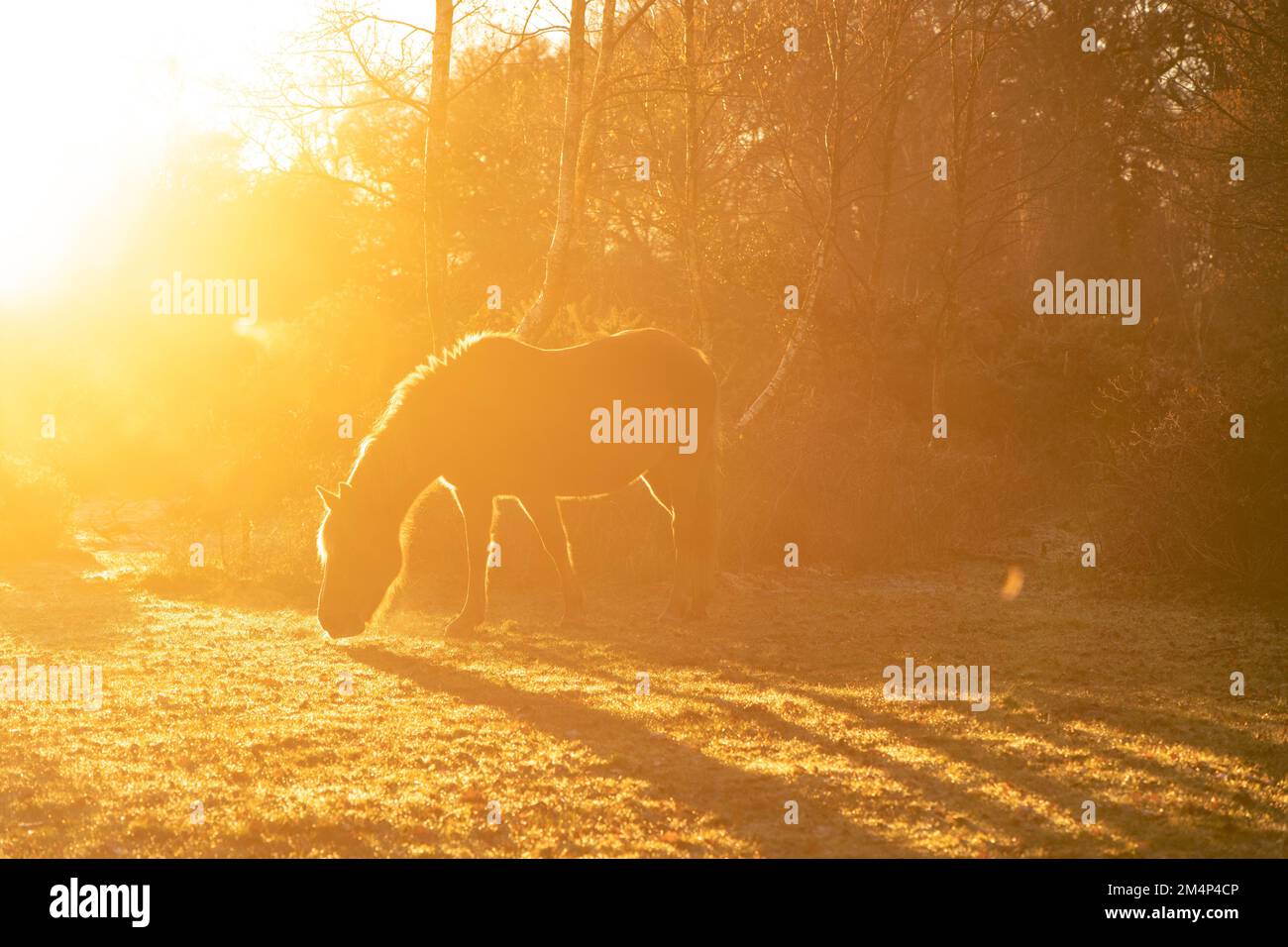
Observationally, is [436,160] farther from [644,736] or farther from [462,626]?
[644,736]

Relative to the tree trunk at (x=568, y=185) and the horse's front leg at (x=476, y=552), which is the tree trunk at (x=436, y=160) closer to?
the tree trunk at (x=568, y=185)

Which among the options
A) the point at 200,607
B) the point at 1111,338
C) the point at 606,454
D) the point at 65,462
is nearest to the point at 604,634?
the point at 606,454

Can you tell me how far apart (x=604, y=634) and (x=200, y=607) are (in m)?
4.36

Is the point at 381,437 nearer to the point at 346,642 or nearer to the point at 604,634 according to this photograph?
the point at 346,642

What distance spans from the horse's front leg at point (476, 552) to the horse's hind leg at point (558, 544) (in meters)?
0.48

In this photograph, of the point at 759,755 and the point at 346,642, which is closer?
the point at 759,755

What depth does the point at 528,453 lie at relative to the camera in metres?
10.3

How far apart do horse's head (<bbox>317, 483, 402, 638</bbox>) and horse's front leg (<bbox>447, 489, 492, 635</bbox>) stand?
0.93 metres

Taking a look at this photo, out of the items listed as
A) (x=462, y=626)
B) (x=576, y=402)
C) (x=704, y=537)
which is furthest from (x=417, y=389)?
(x=704, y=537)

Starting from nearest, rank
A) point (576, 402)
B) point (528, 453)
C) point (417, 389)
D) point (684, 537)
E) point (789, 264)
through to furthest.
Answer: point (417, 389) → point (528, 453) → point (576, 402) → point (684, 537) → point (789, 264)

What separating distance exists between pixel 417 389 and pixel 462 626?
212 cm

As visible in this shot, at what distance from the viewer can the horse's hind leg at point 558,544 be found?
34.7 feet

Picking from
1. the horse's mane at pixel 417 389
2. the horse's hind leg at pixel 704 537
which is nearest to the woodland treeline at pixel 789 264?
the horse's hind leg at pixel 704 537

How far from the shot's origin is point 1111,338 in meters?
22.7
